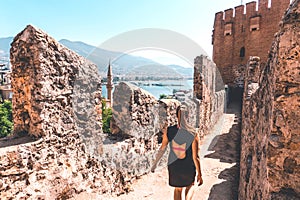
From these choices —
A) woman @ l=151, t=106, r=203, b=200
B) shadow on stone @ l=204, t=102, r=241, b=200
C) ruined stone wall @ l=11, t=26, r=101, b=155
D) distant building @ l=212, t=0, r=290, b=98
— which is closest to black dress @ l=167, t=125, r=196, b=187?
woman @ l=151, t=106, r=203, b=200

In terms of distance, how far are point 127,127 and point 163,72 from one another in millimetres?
1598

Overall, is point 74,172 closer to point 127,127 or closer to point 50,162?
point 50,162

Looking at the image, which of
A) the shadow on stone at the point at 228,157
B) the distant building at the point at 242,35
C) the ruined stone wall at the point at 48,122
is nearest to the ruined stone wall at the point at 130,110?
the ruined stone wall at the point at 48,122

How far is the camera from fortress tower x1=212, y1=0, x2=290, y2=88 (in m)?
14.4

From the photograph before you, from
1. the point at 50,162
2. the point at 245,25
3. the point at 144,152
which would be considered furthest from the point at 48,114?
the point at 245,25

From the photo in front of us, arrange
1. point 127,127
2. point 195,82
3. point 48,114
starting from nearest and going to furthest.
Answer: point 48,114, point 127,127, point 195,82

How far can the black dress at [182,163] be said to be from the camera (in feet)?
9.13

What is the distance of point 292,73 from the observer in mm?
1645

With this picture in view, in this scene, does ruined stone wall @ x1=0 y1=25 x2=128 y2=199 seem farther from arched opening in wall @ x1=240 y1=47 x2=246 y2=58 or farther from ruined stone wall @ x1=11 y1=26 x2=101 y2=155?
arched opening in wall @ x1=240 y1=47 x2=246 y2=58

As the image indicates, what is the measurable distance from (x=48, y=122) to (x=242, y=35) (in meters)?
15.8

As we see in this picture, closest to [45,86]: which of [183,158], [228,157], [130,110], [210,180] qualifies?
[130,110]

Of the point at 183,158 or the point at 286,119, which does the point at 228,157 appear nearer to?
the point at 183,158

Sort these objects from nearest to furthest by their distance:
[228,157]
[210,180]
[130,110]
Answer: [130,110] → [210,180] → [228,157]

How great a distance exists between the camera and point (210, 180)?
4.73 metres
